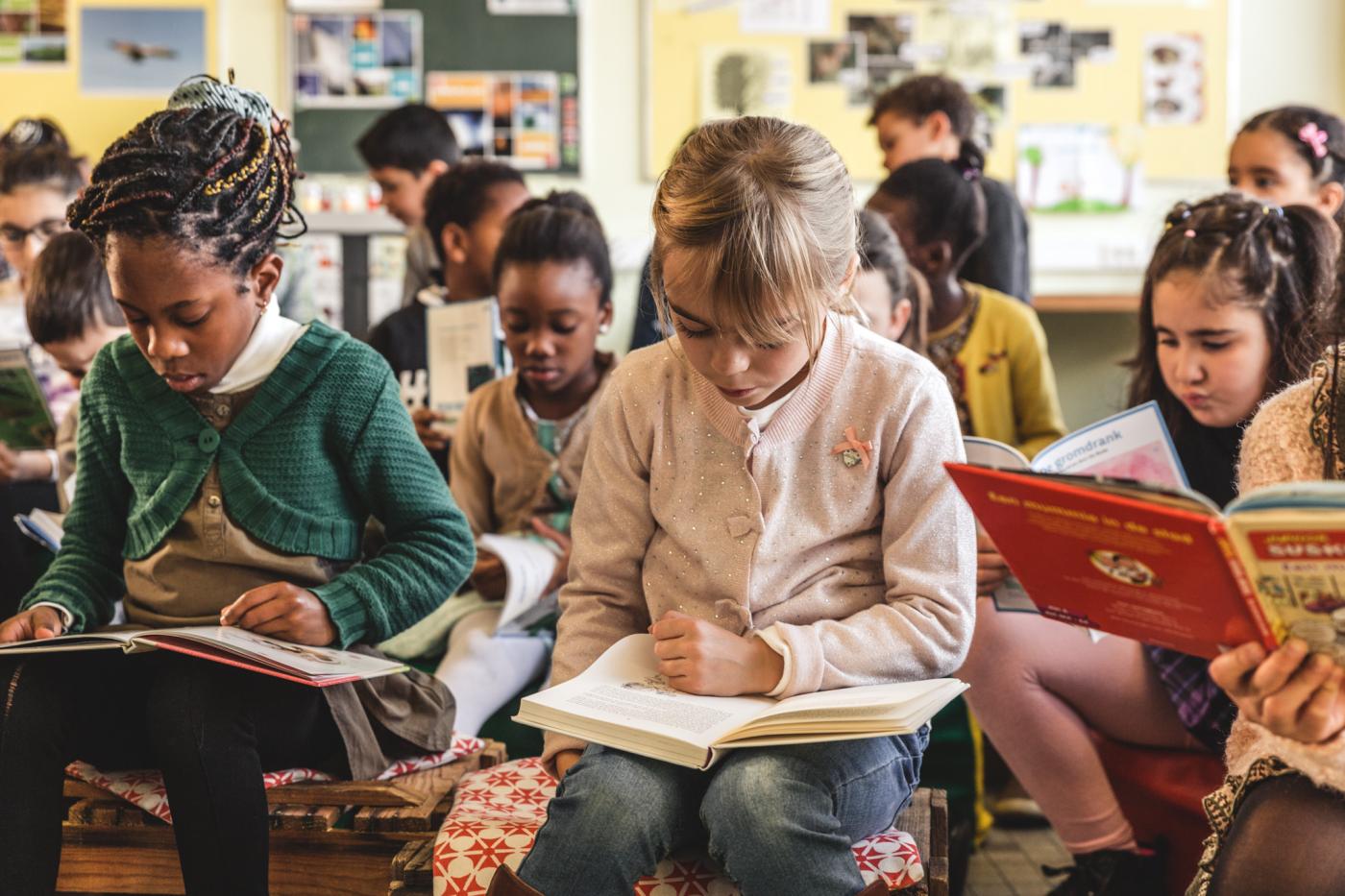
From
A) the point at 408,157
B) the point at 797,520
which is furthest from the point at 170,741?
the point at 408,157

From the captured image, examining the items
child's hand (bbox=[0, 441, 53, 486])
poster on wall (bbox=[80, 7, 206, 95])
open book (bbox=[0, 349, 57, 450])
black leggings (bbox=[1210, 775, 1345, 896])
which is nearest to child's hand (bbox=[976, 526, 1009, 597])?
black leggings (bbox=[1210, 775, 1345, 896])

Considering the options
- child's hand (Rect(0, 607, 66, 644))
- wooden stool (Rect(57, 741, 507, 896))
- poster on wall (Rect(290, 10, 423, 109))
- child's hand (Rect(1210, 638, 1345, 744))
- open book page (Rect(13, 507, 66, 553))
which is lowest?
wooden stool (Rect(57, 741, 507, 896))

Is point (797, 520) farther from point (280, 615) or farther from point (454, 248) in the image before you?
point (454, 248)

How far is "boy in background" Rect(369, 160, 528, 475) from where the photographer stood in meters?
2.58

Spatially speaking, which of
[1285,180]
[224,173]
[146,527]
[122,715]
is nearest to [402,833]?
[122,715]

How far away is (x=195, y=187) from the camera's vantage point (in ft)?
4.69

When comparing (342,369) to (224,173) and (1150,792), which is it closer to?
(224,173)

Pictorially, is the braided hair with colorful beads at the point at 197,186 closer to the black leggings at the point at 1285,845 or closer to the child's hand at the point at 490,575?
the child's hand at the point at 490,575

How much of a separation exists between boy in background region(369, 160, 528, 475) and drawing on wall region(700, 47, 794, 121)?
4.24 ft

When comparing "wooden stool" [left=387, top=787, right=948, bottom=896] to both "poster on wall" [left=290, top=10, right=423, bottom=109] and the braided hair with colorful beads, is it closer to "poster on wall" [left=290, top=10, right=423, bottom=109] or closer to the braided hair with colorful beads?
the braided hair with colorful beads

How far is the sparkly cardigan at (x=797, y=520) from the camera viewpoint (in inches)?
49.3

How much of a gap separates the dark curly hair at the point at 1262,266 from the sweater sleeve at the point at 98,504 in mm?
1256

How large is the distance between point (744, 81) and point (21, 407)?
2.41m

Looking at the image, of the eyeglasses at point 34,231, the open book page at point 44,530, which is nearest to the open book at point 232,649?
the open book page at point 44,530
